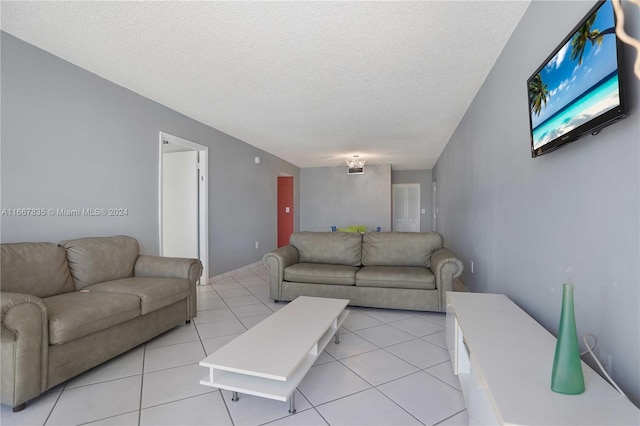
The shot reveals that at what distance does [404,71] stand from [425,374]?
2.49 meters

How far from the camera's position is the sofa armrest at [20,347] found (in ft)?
4.79

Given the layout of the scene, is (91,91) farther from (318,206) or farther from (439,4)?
(318,206)

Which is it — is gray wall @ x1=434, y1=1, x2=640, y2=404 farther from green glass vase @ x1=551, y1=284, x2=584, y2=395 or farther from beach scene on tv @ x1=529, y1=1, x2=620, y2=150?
green glass vase @ x1=551, y1=284, x2=584, y2=395

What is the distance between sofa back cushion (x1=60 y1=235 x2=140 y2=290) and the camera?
236cm

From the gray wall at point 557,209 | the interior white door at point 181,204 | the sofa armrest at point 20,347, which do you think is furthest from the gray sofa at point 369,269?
the sofa armrest at point 20,347

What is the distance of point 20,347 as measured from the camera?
1.49 m

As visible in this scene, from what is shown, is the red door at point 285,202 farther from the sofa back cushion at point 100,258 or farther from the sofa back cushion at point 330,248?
the sofa back cushion at point 100,258

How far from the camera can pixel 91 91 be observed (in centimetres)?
275

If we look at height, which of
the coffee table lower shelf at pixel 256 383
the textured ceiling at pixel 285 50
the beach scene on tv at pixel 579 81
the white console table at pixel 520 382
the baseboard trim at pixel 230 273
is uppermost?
the textured ceiling at pixel 285 50

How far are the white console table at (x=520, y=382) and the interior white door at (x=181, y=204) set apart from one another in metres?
3.78

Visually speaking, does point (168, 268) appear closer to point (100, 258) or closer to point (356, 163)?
point (100, 258)

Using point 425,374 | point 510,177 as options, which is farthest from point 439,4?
point 425,374

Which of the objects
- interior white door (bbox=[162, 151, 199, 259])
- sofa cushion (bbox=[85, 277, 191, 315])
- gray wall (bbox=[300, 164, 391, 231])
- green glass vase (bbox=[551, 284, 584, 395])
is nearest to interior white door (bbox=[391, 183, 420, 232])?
gray wall (bbox=[300, 164, 391, 231])

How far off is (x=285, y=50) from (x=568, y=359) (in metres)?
2.51
